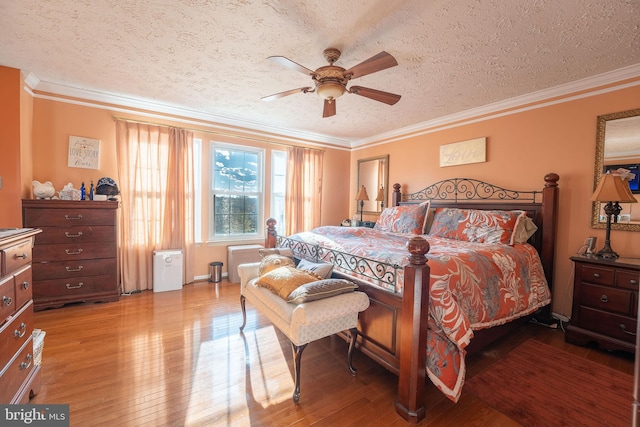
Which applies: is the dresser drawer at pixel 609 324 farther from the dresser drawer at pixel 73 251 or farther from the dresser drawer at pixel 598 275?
the dresser drawer at pixel 73 251

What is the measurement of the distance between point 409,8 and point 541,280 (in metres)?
2.82

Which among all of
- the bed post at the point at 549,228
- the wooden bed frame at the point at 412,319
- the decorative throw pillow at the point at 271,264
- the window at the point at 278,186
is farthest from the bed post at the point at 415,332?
the window at the point at 278,186

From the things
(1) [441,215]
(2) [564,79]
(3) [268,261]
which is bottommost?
(3) [268,261]

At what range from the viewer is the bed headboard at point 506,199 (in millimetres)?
2945

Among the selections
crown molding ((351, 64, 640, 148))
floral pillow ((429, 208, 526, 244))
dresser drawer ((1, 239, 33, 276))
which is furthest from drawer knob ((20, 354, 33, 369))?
crown molding ((351, 64, 640, 148))

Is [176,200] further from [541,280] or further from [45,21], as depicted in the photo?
[541,280]

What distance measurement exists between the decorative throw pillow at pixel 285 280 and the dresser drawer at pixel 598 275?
2474 millimetres

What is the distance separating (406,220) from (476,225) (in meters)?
0.84

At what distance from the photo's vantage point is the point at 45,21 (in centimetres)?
207

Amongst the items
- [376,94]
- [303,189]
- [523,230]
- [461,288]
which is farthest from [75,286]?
[523,230]

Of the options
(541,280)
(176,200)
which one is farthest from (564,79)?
(176,200)

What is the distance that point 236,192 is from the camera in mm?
4625

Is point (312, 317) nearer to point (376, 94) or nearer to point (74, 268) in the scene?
point (376, 94)

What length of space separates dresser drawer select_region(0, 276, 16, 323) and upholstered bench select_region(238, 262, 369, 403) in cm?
141
